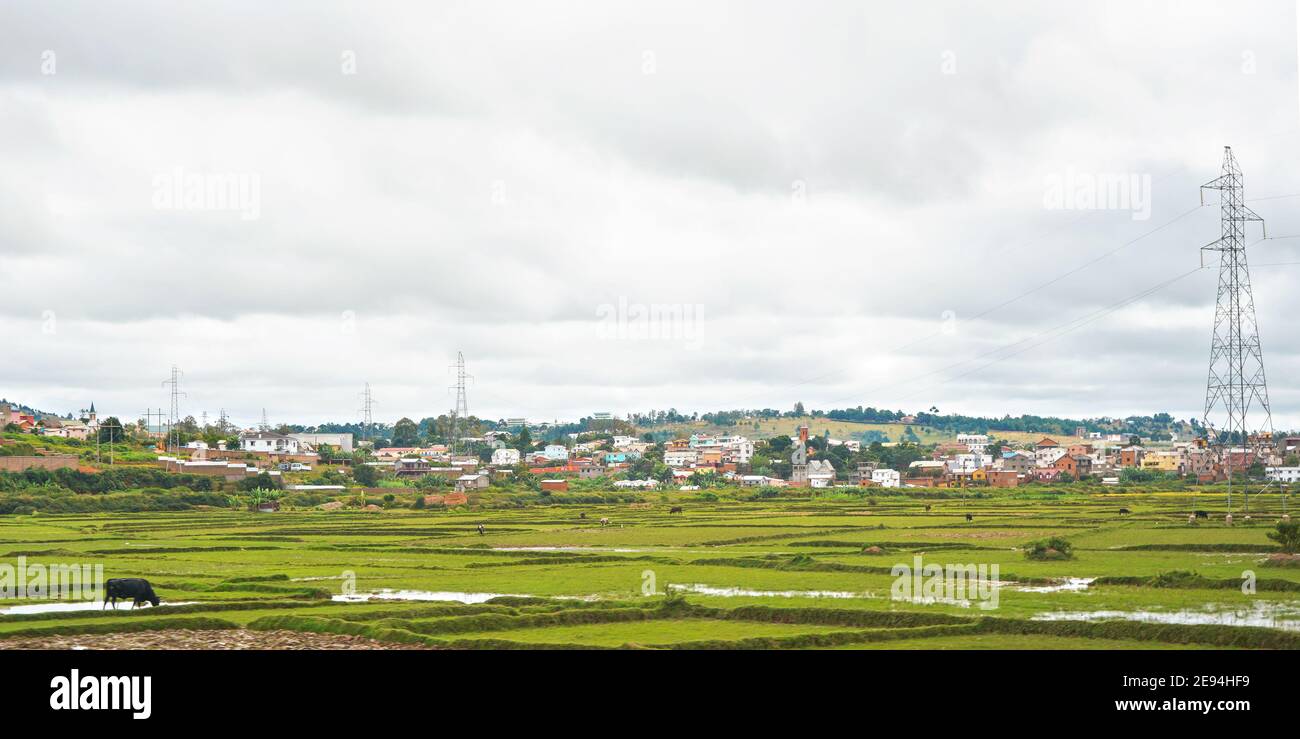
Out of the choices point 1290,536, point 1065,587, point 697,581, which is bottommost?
point 697,581

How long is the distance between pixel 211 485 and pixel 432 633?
8052 centimetres

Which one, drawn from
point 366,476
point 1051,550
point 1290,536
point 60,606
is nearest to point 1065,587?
point 1051,550

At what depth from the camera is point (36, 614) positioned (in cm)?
3150

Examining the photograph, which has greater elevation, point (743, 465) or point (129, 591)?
point (129, 591)

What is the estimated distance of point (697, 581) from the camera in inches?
1570

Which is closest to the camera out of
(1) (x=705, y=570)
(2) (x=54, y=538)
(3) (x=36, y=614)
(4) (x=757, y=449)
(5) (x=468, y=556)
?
(3) (x=36, y=614)

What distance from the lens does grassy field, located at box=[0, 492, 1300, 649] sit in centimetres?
2780

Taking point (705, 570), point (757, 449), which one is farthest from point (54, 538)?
point (757, 449)

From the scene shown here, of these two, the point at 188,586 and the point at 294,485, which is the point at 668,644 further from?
the point at 294,485

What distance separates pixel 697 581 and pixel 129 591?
56.2ft

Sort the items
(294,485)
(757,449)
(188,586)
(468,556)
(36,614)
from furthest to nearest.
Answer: (757,449), (294,485), (468,556), (188,586), (36,614)

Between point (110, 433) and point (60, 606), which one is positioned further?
point (110, 433)

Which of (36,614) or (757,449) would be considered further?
(757,449)

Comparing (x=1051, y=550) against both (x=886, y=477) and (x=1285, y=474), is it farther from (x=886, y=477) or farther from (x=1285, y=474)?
(x=886, y=477)
